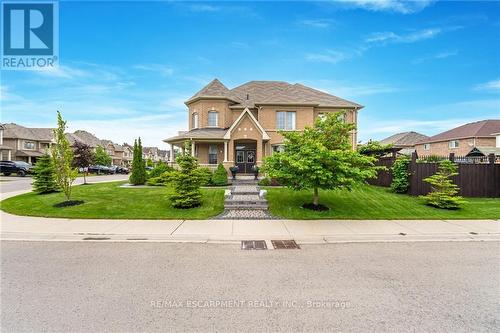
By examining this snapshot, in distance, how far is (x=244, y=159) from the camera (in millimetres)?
22359

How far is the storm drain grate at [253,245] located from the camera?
22.2 feet

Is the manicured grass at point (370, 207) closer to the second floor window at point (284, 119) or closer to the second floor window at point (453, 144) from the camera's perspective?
the second floor window at point (284, 119)

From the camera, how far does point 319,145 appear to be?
979 centimetres

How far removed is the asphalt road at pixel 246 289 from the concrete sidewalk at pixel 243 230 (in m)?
0.95

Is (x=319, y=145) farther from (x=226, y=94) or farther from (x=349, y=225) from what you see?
(x=226, y=94)

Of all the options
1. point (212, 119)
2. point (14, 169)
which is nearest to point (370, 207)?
point (212, 119)

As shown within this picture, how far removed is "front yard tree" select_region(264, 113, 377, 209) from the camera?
9.67 meters

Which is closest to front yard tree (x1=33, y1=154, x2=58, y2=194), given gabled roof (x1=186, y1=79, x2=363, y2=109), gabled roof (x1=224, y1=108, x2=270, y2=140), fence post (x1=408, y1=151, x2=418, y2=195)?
gabled roof (x1=224, y1=108, x2=270, y2=140)

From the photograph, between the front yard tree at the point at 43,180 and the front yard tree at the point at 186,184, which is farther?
the front yard tree at the point at 43,180

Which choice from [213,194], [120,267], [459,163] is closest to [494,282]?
[120,267]

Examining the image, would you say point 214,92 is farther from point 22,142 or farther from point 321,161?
point 22,142

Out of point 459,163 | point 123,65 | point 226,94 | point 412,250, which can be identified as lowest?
point 412,250

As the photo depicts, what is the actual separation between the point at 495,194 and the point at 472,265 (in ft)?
41.6

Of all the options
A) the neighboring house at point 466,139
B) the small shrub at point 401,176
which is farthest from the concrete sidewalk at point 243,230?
the neighboring house at point 466,139
